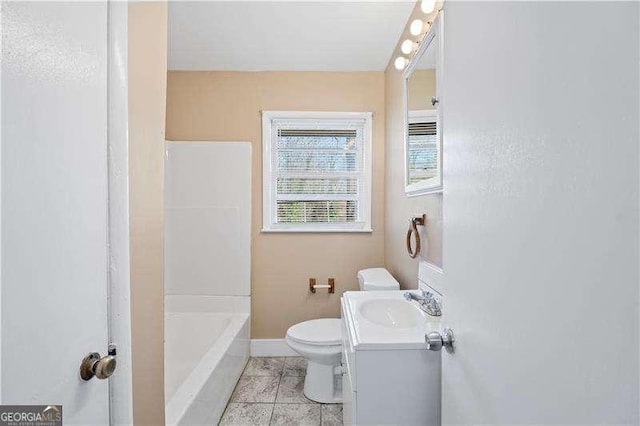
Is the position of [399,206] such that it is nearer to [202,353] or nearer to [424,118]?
[424,118]

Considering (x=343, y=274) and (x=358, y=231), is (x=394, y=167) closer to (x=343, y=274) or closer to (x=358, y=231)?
(x=358, y=231)

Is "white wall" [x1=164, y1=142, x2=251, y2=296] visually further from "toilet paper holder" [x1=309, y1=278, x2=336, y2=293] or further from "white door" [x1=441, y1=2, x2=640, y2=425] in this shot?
"white door" [x1=441, y1=2, x2=640, y2=425]

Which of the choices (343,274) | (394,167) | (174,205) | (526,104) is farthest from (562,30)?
(174,205)

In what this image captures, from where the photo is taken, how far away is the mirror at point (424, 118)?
1.45m

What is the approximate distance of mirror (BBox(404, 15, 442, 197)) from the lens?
1448 mm

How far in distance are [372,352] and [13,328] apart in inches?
36.3

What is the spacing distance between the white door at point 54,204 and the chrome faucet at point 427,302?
117 cm

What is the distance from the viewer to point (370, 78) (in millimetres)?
2617

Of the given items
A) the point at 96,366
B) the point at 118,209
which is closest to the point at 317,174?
the point at 118,209

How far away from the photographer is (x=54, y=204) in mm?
581

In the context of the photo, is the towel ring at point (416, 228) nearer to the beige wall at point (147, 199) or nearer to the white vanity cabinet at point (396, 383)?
the white vanity cabinet at point (396, 383)

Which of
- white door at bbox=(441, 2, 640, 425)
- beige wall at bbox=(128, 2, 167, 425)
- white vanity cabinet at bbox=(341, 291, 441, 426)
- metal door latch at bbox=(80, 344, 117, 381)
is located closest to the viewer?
white door at bbox=(441, 2, 640, 425)

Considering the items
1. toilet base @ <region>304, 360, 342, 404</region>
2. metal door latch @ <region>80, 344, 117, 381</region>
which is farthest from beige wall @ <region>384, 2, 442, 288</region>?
metal door latch @ <region>80, 344, 117, 381</region>

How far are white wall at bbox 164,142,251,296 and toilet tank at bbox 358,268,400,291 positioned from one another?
40.9 inches
